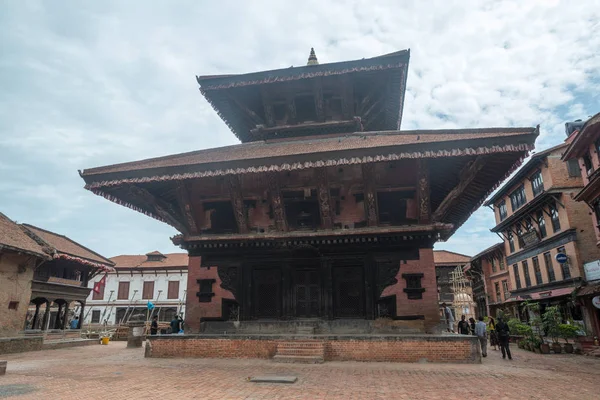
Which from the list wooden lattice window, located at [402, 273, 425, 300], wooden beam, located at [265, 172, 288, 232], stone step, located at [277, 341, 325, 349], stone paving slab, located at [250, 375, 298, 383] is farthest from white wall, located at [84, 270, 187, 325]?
stone paving slab, located at [250, 375, 298, 383]

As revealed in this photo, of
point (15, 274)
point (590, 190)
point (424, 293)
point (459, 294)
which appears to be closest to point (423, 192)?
point (424, 293)

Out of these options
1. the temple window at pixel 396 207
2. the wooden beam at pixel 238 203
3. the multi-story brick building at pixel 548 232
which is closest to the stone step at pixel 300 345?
the wooden beam at pixel 238 203

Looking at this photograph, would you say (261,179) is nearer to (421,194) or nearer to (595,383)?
(421,194)

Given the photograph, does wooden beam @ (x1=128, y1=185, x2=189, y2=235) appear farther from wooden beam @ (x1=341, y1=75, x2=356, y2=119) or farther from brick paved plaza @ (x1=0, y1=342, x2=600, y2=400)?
wooden beam @ (x1=341, y1=75, x2=356, y2=119)

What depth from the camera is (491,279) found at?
43938mm

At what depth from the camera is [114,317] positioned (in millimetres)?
47375

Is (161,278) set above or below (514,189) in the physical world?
below

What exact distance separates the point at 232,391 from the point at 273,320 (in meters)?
5.49

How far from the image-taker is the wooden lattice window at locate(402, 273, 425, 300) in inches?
464

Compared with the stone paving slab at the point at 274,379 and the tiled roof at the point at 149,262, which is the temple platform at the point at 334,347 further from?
the tiled roof at the point at 149,262

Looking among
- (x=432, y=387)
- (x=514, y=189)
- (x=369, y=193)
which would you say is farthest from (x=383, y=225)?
(x=514, y=189)

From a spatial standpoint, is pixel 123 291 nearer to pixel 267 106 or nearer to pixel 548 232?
pixel 267 106

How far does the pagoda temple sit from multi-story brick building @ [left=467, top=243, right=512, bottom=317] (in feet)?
103

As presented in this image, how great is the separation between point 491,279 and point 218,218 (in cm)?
4033
